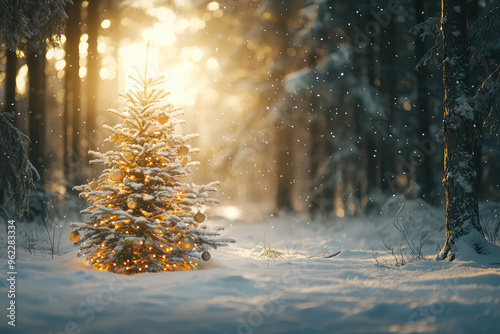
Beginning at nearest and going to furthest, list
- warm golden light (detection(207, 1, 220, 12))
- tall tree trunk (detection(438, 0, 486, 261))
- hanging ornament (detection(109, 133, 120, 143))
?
hanging ornament (detection(109, 133, 120, 143)) < tall tree trunk (detection(438, 0, 486, 261)) < warm golden light (detection(207, 1, 220, 12))

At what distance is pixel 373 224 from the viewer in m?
13.0

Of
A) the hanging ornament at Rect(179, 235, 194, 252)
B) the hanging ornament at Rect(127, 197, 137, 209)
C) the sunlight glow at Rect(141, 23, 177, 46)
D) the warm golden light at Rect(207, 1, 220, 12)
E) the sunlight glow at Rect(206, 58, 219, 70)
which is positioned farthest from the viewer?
the sunlight glow at Rect(206, 58, 219, 70)

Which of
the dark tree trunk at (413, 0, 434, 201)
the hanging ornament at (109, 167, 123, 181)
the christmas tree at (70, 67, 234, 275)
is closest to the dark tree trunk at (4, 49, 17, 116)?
the christmas tree at (70, 67, 234, 275)

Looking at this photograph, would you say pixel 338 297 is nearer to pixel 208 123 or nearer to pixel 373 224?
pixel 373 224

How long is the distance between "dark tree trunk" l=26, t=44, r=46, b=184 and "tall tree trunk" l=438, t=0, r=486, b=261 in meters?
12.3

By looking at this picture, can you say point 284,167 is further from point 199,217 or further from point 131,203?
point 131,203

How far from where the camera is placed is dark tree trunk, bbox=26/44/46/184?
44.9ft

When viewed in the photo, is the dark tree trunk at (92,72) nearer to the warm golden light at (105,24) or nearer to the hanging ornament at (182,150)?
the warm golden light at (105,24)

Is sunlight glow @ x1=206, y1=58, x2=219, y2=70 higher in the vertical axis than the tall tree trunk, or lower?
higher

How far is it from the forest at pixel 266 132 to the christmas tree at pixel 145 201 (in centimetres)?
3

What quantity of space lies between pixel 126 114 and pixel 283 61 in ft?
40.9

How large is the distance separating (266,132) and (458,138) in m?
11.4

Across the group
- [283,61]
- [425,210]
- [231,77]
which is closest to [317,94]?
[283,61]

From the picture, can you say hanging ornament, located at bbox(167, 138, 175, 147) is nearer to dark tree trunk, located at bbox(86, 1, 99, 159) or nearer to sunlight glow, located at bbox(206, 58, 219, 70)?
dark tree trunk, located at bbox(86, 1, 99, 159)
